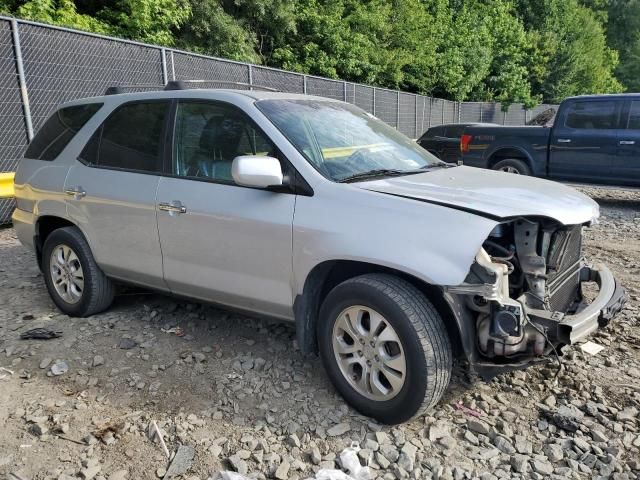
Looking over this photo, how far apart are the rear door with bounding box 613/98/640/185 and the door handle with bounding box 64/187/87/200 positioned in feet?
28.3

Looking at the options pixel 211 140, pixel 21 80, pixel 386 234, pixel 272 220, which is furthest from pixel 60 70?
pixel 386 234

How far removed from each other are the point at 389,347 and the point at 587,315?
3.45ft

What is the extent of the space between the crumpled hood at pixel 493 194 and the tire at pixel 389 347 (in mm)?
499

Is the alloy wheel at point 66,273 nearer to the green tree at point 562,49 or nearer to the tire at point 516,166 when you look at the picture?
the tire at point 516,166

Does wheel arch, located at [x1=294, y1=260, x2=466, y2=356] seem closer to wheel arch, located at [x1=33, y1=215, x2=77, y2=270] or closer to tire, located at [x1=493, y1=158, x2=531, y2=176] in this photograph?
wheel arch, located at [x1=33, y1=215, x2=77, y2=270]

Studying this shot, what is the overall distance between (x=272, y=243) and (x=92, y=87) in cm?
688

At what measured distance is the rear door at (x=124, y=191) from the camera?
378 cm

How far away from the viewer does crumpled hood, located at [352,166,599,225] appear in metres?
2.76

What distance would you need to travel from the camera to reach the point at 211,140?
3.59 metres

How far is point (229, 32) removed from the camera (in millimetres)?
16172

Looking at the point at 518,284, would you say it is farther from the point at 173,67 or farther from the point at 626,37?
the point at 626,37

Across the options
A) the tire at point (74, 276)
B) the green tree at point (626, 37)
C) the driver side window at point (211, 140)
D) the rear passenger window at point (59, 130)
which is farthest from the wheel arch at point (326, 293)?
the green tree at point (626, 37)

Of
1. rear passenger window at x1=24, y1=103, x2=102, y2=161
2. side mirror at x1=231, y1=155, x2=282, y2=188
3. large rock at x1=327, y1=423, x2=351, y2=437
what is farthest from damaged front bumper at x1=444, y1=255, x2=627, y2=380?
rear passenger window at x1=24, y1=103, x2=102, y2=161

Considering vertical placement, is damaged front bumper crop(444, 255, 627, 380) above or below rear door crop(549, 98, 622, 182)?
below
